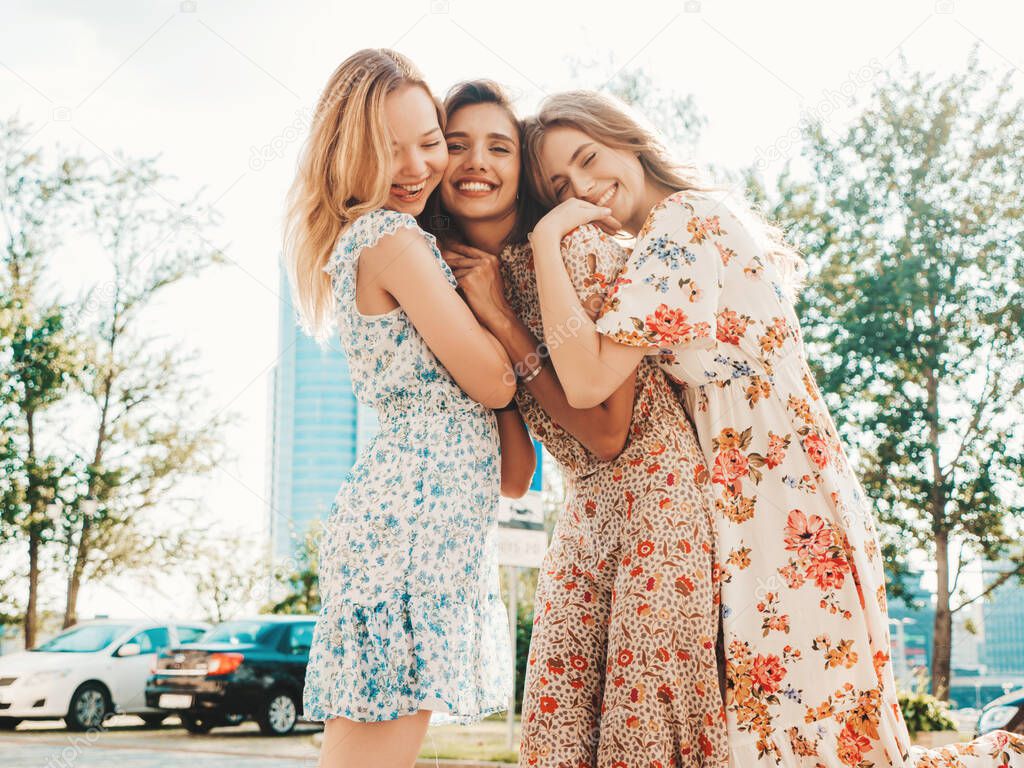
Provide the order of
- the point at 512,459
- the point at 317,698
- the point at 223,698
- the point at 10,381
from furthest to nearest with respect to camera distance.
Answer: the point at 10,381
the point at 223,698
the point at 512,459
the point at 317,698

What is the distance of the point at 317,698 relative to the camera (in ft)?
6.58

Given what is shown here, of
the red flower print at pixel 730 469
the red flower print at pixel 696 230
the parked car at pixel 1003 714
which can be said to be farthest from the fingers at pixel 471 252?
the parked car at pixel 1003 714

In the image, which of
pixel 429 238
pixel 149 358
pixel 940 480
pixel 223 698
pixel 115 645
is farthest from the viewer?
pixel 149 358

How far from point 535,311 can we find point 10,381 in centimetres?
1393

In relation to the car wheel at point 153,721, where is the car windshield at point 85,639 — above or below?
above

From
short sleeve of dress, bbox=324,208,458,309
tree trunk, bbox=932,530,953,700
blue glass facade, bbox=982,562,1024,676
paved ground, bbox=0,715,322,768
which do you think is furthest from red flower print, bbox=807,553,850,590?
blue glass facade, bbox=982,562,1024,676

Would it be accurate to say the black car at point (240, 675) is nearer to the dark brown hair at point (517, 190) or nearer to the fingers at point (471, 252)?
the dark brown hair at point (517, 190)

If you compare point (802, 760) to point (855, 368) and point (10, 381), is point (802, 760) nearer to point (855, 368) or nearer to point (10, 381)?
point (855, 368)

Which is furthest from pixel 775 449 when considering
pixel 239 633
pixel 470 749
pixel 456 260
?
pixel 239 633

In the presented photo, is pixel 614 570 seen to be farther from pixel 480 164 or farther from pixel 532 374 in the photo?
pixel 480 164

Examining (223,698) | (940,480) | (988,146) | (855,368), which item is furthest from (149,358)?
(988,146)

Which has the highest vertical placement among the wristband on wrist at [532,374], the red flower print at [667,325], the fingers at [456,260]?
the fingers at [456,260]

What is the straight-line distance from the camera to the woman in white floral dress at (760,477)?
2.05 m

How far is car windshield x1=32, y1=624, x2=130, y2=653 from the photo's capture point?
437 inches
